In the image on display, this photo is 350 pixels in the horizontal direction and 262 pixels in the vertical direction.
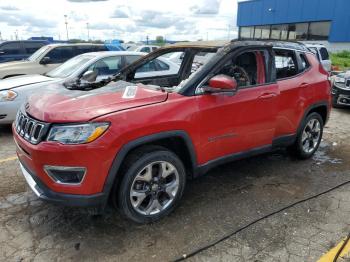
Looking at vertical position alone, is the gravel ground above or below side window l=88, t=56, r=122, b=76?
below

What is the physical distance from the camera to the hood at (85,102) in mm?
2828

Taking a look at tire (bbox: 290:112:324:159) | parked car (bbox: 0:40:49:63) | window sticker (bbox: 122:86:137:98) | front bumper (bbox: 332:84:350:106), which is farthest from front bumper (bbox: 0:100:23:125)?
front bumper (bbox: 332:84:350:106)

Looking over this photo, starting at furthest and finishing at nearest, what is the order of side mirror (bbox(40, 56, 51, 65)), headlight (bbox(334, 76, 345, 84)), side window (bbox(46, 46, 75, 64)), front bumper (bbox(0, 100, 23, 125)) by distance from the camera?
1. side window (bbox(46, 46, 75, 64))
2. headlight (bbox(334, 76, 345, 84))
3. side mirror (bbox(40, 56, 51, 65))
4. front bumper (bbox(0, 100, 23, 125))

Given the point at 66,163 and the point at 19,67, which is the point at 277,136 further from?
the point at 19,67

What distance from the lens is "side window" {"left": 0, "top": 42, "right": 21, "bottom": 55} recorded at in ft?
39.5

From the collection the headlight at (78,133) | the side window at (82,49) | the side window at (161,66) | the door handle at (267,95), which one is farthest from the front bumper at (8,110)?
the door handle at (267,95)

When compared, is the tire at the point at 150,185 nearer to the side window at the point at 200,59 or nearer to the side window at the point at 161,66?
the side window at the point at 200,59

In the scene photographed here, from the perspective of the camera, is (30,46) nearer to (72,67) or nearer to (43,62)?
(43,62)

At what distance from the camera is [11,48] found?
1213 cm

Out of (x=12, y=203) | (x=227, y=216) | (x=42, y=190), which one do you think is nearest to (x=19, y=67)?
(x=12, y=203)

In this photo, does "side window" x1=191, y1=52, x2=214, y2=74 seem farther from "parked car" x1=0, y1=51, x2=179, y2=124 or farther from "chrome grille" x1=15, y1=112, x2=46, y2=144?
"chrome grille" x1=15, y1=112, x2=46, y2=144

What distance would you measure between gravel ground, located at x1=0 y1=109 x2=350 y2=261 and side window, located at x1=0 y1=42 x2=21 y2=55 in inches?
357

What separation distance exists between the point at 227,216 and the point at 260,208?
0.42 metres

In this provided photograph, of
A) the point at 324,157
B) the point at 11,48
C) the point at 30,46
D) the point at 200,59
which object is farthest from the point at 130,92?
the point at 11,48
